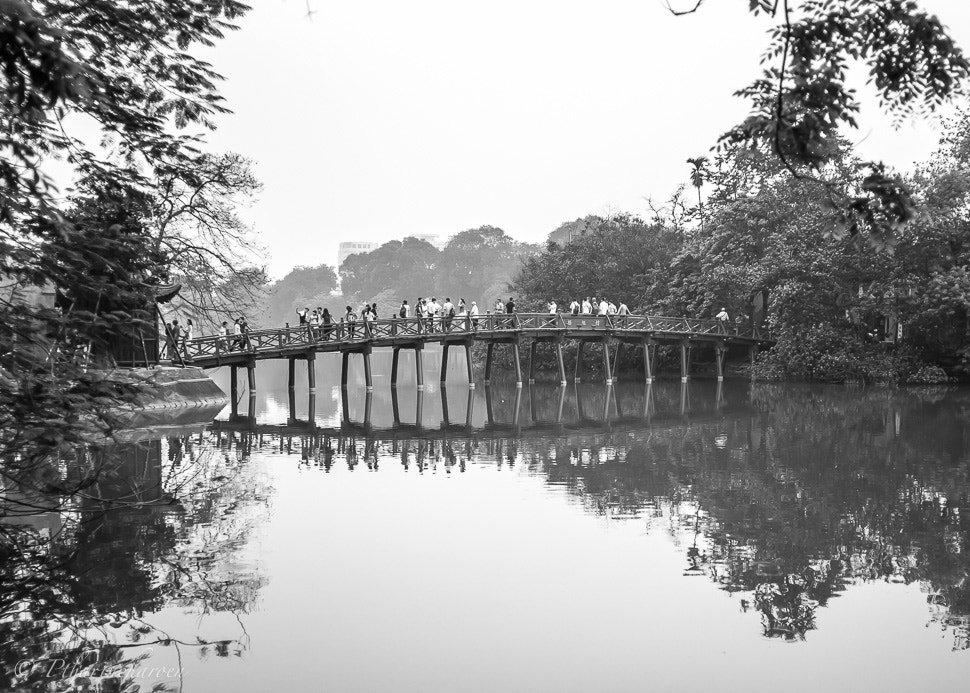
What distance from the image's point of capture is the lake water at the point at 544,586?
662 centimetres

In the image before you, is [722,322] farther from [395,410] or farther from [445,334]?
[395,410]

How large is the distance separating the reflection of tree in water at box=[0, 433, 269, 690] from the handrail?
1469 cm

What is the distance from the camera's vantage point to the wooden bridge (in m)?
28.3

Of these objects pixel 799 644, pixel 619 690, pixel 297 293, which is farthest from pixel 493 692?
pixel 297 293

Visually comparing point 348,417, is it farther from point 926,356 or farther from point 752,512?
point 926,356

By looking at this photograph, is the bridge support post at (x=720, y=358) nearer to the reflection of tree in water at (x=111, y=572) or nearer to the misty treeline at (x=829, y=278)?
the misty treeline at (x=829, y=278)

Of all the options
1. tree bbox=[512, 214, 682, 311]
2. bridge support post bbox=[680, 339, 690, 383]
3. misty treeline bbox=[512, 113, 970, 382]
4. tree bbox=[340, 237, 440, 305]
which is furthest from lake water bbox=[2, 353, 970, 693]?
Answer: tree bbox=[340, 237, 440, 305]

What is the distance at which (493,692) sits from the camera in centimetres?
630

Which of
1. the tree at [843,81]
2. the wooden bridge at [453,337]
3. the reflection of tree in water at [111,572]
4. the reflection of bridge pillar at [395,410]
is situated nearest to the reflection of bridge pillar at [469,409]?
the wooden bridge at [453,337]

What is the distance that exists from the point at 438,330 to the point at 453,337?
605 millimetres

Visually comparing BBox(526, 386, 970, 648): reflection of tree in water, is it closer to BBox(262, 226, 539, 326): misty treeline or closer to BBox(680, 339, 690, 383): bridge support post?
BBox(680, 339, 690, 383): bridge support post

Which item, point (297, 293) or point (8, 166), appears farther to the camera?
point (297, 293)

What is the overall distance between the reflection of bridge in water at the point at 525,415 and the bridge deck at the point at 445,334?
5.68ft

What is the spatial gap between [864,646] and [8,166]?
22.5ft
